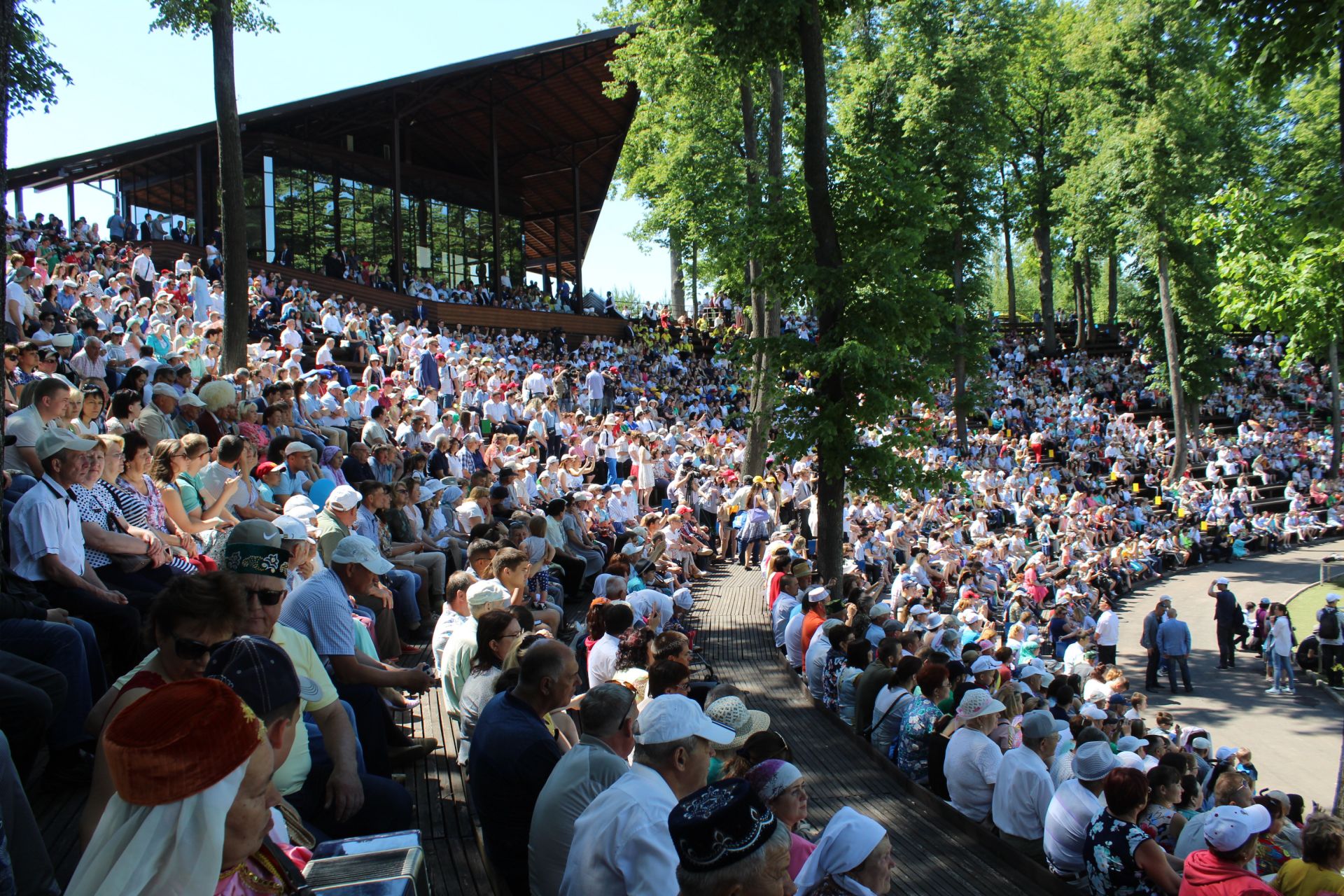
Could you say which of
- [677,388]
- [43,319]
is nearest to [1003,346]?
[677,388]

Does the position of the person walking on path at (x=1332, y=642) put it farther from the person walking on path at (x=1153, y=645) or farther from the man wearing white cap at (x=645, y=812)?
the man wearing white cap at (x=645, y=812)

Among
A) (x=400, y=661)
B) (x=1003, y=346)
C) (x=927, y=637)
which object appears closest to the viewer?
(x=400, y=661)

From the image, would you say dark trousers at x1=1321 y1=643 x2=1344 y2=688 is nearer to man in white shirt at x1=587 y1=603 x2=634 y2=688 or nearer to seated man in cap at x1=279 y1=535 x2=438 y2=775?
man in white shirt at x1=587 y1=603 x2=634 y2=688

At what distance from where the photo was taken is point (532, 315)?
3203cm

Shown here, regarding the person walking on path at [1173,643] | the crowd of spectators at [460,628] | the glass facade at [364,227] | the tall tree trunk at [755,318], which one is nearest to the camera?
the crowd of spectators at [460,628]

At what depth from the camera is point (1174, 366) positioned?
32531 mm

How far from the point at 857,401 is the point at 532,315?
22.0m

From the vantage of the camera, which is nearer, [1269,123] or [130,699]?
[130,699]

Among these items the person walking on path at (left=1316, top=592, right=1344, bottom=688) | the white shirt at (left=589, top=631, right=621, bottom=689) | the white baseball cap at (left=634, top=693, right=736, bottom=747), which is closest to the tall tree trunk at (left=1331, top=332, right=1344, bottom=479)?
the person walking on path at (left=1316, top=592, right=1344, bottom=688)

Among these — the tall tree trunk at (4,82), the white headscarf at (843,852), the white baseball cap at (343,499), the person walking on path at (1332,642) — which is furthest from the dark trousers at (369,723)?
the person walking on path at (1332,642)

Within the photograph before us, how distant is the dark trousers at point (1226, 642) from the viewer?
17750 millimetres

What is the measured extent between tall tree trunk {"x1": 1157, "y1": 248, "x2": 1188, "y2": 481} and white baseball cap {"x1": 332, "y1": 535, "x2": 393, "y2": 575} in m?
31.9

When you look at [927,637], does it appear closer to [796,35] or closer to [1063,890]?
[1063,890]

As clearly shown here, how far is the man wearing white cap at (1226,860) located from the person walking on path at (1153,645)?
41.6ft
